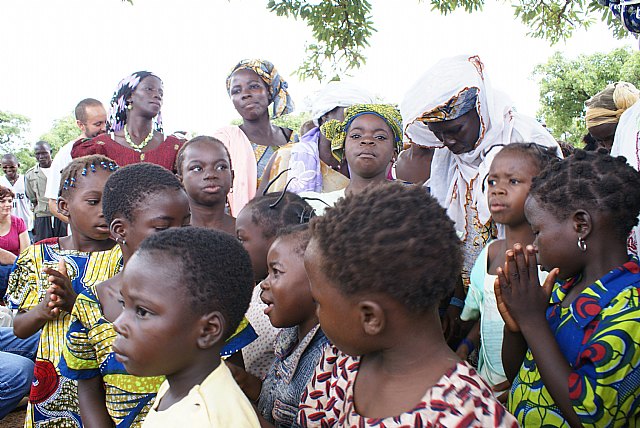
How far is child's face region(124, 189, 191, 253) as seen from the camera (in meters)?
2.38

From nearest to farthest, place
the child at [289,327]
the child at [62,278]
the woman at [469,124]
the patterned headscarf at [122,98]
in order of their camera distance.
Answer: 1. the child at [289,327]
2. the child at [62,278]
3. the woman at [469,124]
4. the patterned headscarf at [122,98]

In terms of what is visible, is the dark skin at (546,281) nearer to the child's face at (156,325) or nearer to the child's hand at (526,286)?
the child's hand at (526,286)

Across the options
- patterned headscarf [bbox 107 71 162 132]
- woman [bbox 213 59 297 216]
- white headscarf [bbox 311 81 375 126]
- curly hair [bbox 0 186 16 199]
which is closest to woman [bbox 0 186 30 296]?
curly hair [bbox 0 186 16 199]

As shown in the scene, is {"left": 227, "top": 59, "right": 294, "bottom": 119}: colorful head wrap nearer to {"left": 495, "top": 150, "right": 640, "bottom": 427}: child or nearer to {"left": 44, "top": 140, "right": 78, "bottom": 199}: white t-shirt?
{"left": 44, "top": 140, "right": 78, "bottom": 199}: white t-shirt

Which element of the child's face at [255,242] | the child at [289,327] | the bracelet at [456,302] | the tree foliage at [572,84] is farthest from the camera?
the tree foliage at [572,84]

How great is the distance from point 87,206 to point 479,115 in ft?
7.07

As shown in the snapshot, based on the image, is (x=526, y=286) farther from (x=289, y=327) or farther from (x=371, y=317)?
(x=289, y=327)

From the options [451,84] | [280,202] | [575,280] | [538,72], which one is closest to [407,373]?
[575,280]

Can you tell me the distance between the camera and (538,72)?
20.2 m

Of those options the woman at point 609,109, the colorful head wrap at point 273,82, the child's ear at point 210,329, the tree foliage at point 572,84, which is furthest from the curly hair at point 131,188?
the tree foliage at point 572,84

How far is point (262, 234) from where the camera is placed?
264 centimetres

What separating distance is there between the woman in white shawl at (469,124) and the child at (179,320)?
1.69 m

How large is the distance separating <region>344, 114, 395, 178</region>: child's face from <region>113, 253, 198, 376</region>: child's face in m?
1.65

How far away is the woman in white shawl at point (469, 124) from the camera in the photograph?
3066 mm
